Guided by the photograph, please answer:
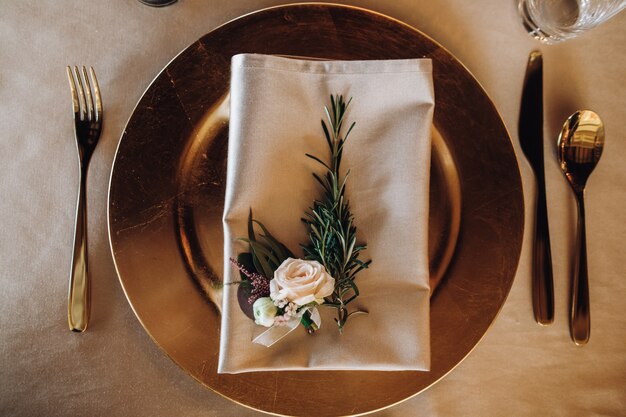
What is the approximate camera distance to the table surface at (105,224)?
26.0 inches

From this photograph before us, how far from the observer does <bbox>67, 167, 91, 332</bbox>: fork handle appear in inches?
25.3

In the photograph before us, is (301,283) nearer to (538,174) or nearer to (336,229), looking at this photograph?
(336,229)

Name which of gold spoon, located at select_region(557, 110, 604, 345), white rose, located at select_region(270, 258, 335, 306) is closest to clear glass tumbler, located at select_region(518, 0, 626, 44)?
gold spoon, located at select_region(557, 110, 604, 345)

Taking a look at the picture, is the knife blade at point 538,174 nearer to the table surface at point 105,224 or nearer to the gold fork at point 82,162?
the table surface at point 105,224

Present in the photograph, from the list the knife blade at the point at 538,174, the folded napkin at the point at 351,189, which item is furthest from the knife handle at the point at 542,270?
the folded napkin at the point at 351,189

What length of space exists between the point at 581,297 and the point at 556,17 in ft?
1.51

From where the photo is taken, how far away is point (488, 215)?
2.12 ft

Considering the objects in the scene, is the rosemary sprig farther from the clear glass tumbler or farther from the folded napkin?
the clear glass tumbler

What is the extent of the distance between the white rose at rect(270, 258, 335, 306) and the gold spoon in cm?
45

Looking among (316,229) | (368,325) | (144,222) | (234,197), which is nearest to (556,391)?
(368,325)

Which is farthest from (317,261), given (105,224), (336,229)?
(105,224)

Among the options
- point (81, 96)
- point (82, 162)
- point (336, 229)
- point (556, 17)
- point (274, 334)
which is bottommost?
point (274, 334)

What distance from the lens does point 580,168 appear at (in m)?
0.68

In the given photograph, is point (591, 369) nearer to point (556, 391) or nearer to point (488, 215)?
point (556, 391)
